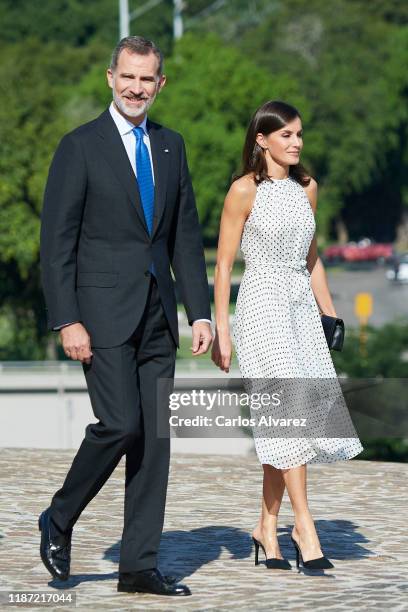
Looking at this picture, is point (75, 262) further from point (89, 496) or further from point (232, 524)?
point (232, 524)

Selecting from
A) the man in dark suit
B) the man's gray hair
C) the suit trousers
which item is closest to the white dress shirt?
the man in dark suit

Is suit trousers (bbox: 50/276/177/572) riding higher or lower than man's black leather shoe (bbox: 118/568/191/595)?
higher

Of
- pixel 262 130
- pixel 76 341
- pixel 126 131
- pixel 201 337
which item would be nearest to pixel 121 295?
pixel 76 341

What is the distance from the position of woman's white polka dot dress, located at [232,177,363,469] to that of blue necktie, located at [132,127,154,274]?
2.47 ft

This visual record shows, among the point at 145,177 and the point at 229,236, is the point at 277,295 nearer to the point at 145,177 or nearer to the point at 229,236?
the point at 229,236

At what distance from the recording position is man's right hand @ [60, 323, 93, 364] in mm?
7145

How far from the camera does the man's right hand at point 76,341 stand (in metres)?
7.14

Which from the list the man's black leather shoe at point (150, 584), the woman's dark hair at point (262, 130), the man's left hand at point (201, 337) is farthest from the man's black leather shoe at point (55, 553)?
the woman's dark hair at point (262, 130)

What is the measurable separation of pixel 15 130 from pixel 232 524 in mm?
45809

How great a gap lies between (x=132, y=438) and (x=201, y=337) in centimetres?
51

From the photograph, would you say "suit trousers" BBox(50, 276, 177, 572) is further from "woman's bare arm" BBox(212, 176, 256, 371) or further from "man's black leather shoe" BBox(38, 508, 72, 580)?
"woman's bare arm" BBox(212, 176, 256, 371)

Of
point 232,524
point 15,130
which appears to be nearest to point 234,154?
point 15,130

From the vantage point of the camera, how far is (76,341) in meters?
7.16

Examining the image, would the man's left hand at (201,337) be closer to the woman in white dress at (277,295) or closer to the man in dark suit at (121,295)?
the man in dark suit at (121,295)
